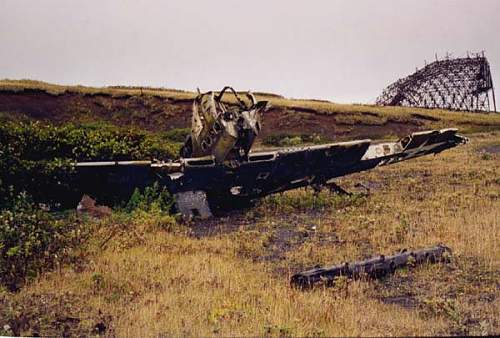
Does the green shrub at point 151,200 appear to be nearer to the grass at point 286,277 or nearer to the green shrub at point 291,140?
the grass at point 286,277

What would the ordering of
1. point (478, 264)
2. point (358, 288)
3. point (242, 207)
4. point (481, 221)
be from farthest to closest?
point (242, 207) < point (481, 221) < point (478, 264) < point (358, 288)

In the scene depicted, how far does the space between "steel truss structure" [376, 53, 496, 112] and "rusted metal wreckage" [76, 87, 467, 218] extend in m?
1.02

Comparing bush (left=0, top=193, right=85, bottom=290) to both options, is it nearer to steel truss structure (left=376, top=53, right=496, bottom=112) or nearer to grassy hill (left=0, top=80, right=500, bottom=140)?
grassy hill (left=0, top=80, right=500, bottom=140)

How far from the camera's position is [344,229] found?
6.77m

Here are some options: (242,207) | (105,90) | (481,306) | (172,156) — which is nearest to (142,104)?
(105,90)

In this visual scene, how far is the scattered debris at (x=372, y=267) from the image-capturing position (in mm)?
4883

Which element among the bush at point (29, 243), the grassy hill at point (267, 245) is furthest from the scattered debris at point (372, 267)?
the bush at point (29, 243)

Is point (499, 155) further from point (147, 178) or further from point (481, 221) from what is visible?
point (147, 178)

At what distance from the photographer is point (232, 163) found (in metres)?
8.00

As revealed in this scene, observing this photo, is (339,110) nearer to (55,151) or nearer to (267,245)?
(267,245)

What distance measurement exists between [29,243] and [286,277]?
2.53 meters

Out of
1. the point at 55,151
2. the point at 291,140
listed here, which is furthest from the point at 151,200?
the point at 291,140

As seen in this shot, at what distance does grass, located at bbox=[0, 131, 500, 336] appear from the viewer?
4258mm

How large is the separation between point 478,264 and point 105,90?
4.54m
